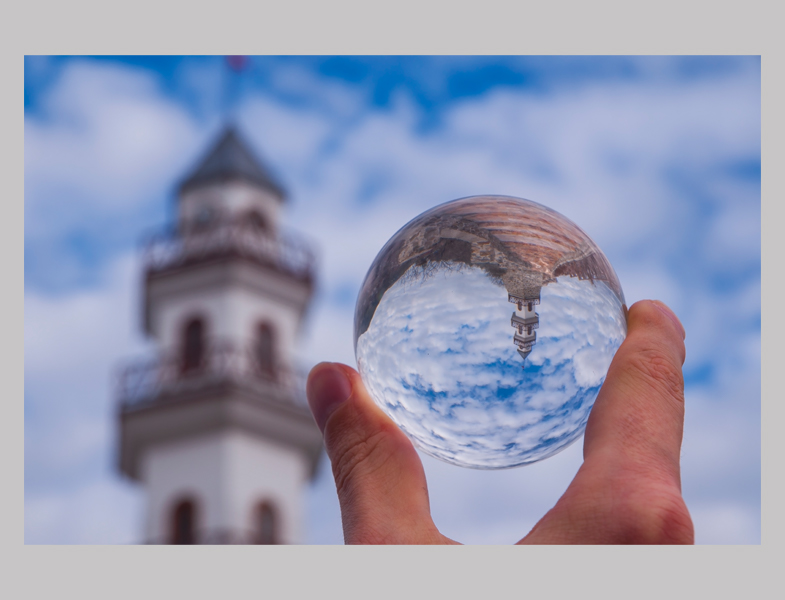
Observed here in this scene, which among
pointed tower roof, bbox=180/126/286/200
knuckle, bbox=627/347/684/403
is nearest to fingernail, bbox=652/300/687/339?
knuckle, bbox=627/347/684/403

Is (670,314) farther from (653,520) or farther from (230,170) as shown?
(230,170)

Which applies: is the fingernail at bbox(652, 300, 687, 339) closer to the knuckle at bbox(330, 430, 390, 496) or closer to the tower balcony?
the knuckle at bbox(330, 430, 390, 496)

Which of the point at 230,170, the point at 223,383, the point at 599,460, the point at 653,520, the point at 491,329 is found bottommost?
the point at 653,520

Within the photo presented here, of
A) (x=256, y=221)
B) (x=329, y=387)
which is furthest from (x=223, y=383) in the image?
(x=329, y=387)

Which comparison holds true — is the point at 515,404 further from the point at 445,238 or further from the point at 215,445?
the point at 215,445

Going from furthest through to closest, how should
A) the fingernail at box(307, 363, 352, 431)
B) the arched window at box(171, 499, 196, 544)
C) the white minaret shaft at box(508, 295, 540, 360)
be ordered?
the arched window at box(171, 499, 196, 544) → the fingernail at box(307, 363, 352, 431) → the white minaret shaft at box(508, 295, 540, 360)

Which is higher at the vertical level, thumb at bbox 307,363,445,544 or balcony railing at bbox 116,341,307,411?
balcony railing at bbox 116,341,307,411
